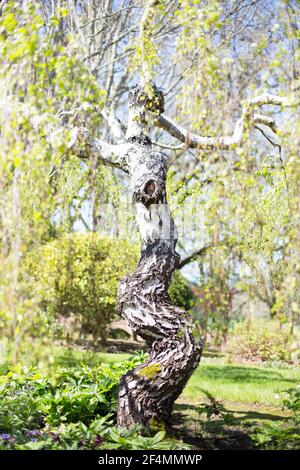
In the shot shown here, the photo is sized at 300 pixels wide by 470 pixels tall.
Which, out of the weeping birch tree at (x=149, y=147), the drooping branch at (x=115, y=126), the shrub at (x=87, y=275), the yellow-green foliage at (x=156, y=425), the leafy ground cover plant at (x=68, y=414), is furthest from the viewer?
the shrub at (x=87, y=275)

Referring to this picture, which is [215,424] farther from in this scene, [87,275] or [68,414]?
[87,275]

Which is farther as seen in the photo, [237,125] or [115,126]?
[115,126]

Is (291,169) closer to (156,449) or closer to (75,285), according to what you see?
(156,449)

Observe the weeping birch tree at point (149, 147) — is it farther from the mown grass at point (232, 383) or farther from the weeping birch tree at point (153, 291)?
the mown grass at point (232, 383)

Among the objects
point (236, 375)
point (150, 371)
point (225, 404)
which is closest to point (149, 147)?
point (150, 371)

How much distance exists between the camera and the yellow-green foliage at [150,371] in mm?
3523

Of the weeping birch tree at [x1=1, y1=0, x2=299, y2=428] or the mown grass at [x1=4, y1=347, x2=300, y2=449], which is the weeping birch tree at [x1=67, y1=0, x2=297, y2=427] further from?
the mown grass at [x1=4, y1=347, x2=300, y2=449]

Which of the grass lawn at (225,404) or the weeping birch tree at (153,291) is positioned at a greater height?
the weeping birch tree at (153,291)

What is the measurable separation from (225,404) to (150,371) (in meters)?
1.47

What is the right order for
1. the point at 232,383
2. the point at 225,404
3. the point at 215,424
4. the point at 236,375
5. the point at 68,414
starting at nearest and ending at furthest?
1. the point at 68,414
2. the point at 215,424
3. the point at 225,404
4. the point at 232,383
5. the point at 236,375

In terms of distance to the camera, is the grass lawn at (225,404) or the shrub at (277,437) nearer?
the shrub at (277,437)

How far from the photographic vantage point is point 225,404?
4.72m

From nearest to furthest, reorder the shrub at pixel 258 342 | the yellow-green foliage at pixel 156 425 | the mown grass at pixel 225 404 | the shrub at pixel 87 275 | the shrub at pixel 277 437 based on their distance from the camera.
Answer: the shrub at pixel 277 437, the yellow-green foliage at pixel 156 425, the mown grass at pixel 225 404, the shrub at pixel 87 275, the shrub at pixel 258 342

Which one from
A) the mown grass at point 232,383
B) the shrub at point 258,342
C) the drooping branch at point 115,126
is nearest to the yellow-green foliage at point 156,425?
the mown grass at point 232,383
